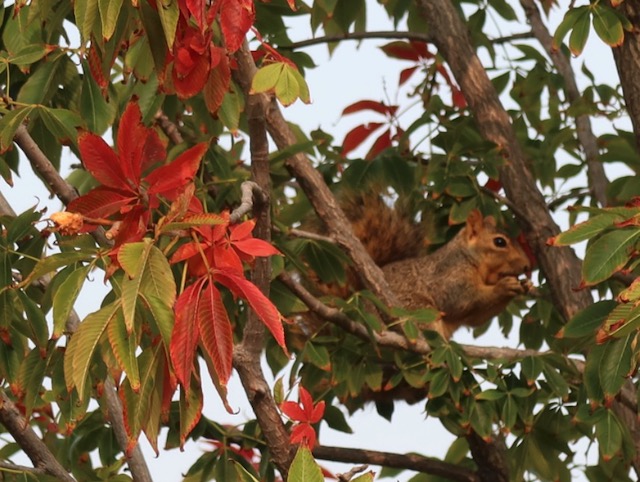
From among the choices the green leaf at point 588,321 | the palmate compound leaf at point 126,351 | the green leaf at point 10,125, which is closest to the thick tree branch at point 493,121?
the green leaf at point 588,321

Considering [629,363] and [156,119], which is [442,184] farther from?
A: [629,363]

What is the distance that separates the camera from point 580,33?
2.17 m

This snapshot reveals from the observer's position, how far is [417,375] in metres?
2.56

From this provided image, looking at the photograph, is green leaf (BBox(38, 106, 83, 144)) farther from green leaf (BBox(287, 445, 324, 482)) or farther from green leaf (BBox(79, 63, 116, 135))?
green leaf (BBox(287, 445, 324, 482))

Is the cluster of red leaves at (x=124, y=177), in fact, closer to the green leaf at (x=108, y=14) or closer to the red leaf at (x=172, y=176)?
the red leaf at (x=172, y=176)

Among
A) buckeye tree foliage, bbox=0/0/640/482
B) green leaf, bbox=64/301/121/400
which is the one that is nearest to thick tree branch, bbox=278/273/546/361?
buckeye tree foliage, bbox=0/0/640/482

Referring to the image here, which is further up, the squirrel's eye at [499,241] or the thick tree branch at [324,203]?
the squirrel's eye at [499,241]

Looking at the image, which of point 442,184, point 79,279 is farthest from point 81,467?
point 79,279

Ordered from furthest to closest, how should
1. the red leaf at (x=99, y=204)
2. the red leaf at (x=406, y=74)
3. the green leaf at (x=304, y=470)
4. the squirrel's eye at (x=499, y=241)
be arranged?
the squirrel's eye at (x=499, y=241) < the red leaf at (x=406, y=74) < the red leaf at (x=99, y=204) < the green leaf at (x=304, y=470)

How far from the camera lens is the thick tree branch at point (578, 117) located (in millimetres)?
2998

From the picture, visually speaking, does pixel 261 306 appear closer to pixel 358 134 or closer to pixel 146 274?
pixel 146 274

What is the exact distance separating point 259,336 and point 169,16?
572 mm

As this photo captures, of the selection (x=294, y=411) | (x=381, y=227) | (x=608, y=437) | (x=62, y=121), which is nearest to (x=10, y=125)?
(x=62, y=121)

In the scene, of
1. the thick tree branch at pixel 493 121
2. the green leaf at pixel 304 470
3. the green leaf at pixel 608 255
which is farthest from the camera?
the thick tree branch at pixel 493 121
